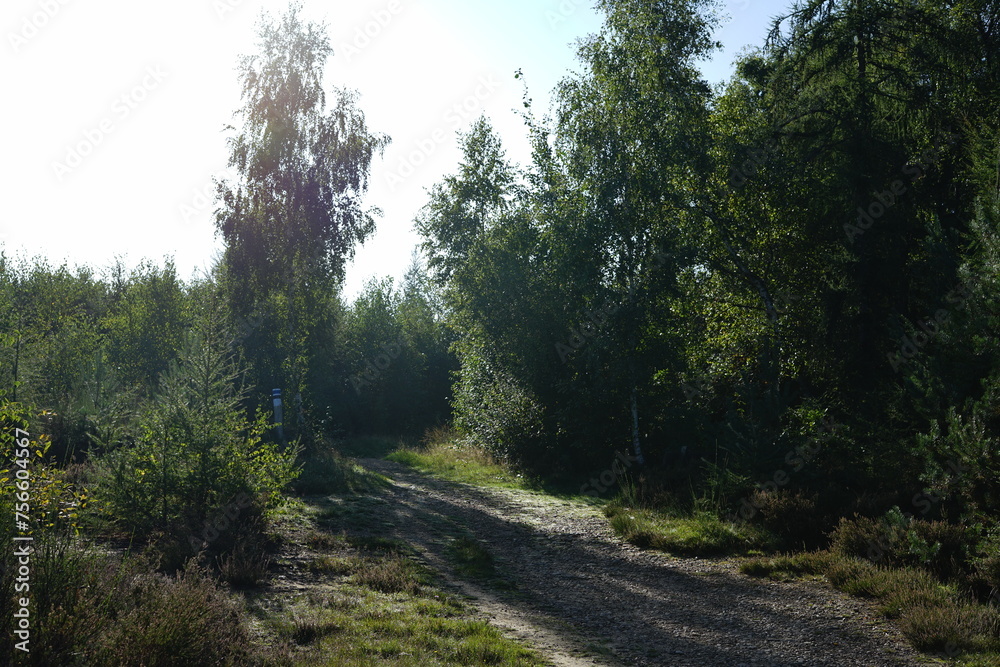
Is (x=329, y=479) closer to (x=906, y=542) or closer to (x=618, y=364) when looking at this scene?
(x=618, y=364)

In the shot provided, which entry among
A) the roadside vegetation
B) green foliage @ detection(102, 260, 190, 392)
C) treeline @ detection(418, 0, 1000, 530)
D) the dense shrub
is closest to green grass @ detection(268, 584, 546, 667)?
the roadside vegetation

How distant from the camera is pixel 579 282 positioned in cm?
1712

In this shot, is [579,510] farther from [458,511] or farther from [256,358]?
[256,358]

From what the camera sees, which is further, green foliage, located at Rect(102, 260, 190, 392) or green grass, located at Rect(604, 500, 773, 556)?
green foliage, located at Rect(102, 260, 190, 392)

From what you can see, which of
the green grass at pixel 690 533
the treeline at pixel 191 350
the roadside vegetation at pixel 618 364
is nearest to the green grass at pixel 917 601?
the roadside vegetation at pixel 618 364

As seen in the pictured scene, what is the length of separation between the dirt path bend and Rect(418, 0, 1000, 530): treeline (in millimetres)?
2169

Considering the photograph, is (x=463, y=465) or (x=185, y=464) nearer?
(x=185, y=464)

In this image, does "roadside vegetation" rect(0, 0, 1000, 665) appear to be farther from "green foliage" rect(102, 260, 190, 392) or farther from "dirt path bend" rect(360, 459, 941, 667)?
"green foliage" rect(102, 260, 190, 392)

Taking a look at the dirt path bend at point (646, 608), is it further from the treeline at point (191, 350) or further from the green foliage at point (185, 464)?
the treeline at point (191, 350)

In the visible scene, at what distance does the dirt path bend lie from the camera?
6.83 m

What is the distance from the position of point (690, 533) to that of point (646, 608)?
3370mm

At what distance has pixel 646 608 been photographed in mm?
8445

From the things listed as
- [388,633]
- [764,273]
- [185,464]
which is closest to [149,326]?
[185,464]

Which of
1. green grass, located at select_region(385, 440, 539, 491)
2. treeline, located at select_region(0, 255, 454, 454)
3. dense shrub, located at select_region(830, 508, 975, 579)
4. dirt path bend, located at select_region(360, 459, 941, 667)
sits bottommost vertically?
dirt path bend, located at select_region(360, 459, 941, 667)
